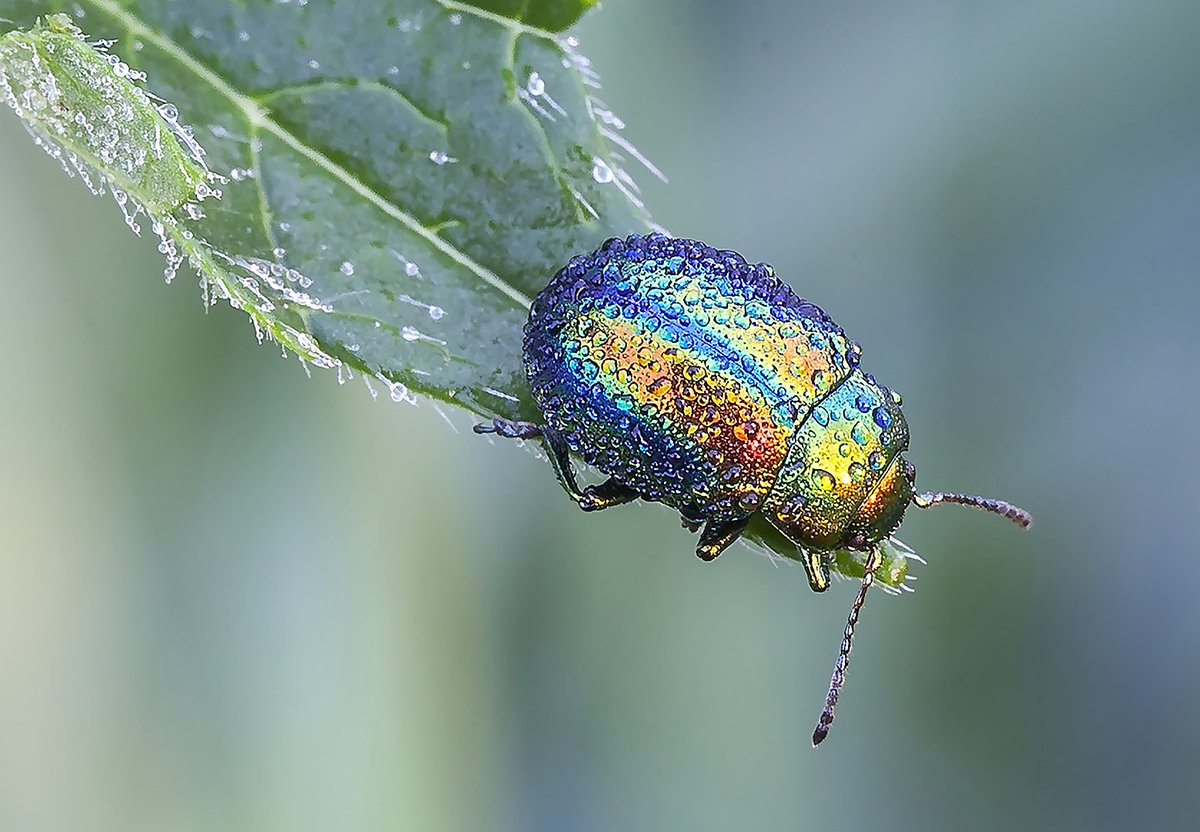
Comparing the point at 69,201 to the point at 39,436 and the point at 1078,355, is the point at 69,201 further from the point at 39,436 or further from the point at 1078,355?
the point at 1078,355

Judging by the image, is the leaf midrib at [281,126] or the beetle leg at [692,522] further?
the beetle leg at [692,522]

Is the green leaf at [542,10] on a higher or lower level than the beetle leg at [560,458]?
higher

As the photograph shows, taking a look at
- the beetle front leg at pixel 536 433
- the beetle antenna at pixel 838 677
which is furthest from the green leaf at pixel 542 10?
the beetle antenna at pixel 838 677

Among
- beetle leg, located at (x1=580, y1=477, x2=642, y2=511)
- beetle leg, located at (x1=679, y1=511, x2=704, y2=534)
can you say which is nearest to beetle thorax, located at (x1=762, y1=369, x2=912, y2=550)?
beetle leg, located at (x1=679, y1=511, x2=704, y2=534)

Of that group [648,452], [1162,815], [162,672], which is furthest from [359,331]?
[1162,815]

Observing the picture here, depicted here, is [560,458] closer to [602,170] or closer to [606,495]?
[606,495]

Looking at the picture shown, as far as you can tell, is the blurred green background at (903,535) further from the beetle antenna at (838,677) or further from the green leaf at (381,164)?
the green leaf at (381,164)
